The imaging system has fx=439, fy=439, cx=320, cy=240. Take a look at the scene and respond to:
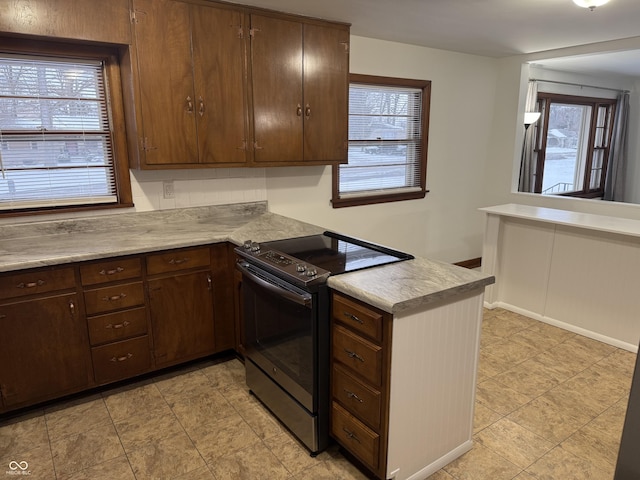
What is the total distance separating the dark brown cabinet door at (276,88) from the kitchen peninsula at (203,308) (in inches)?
21.9

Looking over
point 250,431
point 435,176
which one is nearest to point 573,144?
point 435,176

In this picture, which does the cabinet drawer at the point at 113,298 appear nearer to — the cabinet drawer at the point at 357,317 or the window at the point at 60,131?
the window at the point at 60,131

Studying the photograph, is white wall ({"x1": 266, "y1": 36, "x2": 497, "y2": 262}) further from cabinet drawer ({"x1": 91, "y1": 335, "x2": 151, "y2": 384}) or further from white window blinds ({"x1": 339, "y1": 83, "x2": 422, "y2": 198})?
cabinet drawer ({"x1": 91, "y1": 335, "x2": 151, "y2": 384})

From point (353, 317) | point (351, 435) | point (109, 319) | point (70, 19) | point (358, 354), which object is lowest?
point (351, 435)

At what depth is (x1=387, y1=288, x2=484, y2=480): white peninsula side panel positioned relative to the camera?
5.78 ft

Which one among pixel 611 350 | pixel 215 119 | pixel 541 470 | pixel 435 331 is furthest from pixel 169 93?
pixel 611 350

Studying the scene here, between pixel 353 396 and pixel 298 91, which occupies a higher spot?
pixel 298 91

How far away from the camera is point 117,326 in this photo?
2.56 m

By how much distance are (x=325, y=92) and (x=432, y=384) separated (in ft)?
7.41

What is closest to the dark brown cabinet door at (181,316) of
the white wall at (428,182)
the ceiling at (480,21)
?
the white wall at (428,182)

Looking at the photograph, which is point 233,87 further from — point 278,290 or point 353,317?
point 353,317

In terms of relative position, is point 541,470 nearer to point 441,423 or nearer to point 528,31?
point 441,423

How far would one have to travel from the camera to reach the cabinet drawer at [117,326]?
2.50 meters

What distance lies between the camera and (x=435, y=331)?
1.82m
